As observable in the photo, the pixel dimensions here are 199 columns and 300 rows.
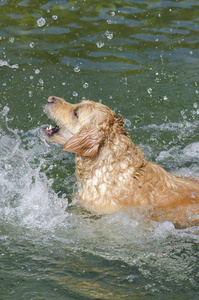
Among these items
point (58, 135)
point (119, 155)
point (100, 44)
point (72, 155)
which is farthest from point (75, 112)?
point (100, 44)

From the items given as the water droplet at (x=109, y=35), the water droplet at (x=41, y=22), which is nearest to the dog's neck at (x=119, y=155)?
the water droplet at (x=109, y=35)

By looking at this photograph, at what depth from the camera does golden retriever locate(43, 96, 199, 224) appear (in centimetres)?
502

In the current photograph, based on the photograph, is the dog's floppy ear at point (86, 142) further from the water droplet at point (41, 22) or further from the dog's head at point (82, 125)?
the water droplet at point (41, 22)

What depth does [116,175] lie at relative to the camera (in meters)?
5.15

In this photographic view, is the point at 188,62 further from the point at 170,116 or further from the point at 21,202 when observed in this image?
the point at 21,202

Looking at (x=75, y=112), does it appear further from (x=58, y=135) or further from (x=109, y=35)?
(x=109, y=35)

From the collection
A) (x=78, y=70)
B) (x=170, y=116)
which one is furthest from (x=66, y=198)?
(x=78, y=70)

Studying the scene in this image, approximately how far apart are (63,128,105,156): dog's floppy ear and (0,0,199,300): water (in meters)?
0.82

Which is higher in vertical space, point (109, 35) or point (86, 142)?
point (86, 142)

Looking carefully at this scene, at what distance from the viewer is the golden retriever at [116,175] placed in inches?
198

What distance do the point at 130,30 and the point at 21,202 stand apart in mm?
5821

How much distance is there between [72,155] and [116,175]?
6.62 ft

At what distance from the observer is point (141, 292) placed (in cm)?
408

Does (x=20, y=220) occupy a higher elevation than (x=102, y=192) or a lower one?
lower
